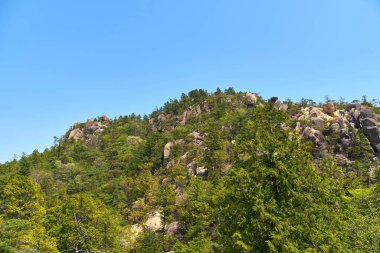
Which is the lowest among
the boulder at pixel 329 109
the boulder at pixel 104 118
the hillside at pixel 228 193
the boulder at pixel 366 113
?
the hillside at pixel 228 193

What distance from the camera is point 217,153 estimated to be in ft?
197

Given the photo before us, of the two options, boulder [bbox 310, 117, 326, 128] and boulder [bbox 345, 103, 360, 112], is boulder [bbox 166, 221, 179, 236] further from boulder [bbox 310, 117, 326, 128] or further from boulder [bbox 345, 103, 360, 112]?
boulder [bbox 345, 103, 360, 112]

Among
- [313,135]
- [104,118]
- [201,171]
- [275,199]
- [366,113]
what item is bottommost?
[275,199]

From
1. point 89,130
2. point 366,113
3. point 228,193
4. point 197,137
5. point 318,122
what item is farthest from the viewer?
point 89,130

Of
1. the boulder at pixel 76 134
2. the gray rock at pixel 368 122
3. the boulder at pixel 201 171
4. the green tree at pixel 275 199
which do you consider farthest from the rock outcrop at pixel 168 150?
the boulder at pixel 76 134

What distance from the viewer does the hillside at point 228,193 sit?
41.1 ft

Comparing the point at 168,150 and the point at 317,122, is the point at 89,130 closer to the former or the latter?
the point at 168,150

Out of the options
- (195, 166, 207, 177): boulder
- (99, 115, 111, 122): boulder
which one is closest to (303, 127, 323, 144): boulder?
(195, 166, 207, 177): boulder

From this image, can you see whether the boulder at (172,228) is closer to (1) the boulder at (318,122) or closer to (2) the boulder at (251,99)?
(1) the boulder at (318,122)

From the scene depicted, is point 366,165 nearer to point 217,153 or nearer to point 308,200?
point 217,153

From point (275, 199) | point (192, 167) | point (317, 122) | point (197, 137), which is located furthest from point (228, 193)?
point (197, 137)

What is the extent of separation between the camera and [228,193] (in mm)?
13867

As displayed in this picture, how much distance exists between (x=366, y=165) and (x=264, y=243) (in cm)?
4973

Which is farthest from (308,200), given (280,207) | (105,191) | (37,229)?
(105,191)
